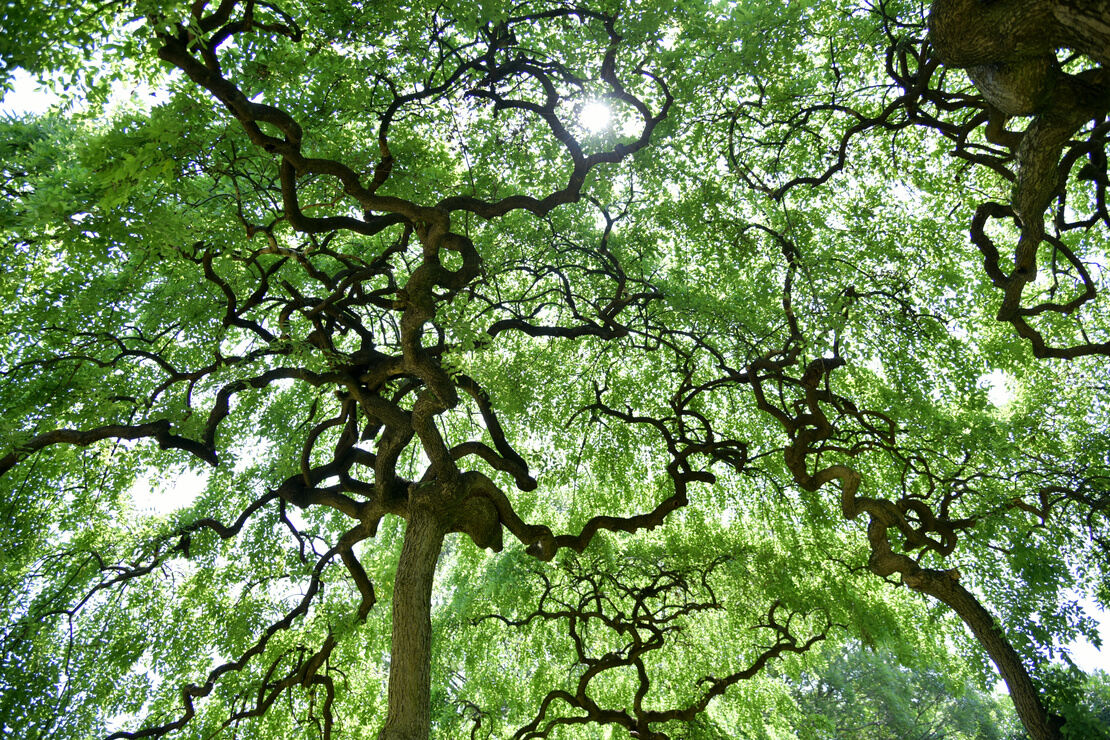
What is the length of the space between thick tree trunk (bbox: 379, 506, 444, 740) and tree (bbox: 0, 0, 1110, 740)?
2 centimetres

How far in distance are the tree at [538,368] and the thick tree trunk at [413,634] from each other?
2 cm

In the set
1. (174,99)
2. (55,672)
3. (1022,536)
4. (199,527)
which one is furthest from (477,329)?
(1022,536)

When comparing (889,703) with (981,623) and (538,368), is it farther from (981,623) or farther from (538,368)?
(538,368)

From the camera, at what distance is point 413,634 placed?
461cm

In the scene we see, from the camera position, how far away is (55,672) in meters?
5.93

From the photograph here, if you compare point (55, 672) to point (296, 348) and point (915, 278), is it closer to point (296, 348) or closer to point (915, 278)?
point (296, 348)

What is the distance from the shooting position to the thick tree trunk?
430cm

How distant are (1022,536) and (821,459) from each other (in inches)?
72.3

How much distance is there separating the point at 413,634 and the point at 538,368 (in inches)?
110

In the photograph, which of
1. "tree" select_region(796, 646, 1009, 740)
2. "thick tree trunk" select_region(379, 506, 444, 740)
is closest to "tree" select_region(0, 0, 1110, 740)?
"thick tree trunk" select_region(379, 506, 444, 740)

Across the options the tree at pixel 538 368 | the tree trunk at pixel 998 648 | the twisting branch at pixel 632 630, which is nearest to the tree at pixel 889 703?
the twisting branch at pixel 632 630

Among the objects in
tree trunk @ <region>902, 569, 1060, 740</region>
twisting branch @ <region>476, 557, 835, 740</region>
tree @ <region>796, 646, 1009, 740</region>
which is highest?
tree @ <region>796, 646, 1009, 740</region>

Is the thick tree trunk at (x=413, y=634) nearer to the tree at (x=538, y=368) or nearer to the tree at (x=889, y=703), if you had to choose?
the tree at (x=538, y=368)

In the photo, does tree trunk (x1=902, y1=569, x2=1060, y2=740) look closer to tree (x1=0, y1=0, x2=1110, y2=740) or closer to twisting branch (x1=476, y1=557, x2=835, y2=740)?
tree (x1=0, y1=0, x2=1110, y2=740)
